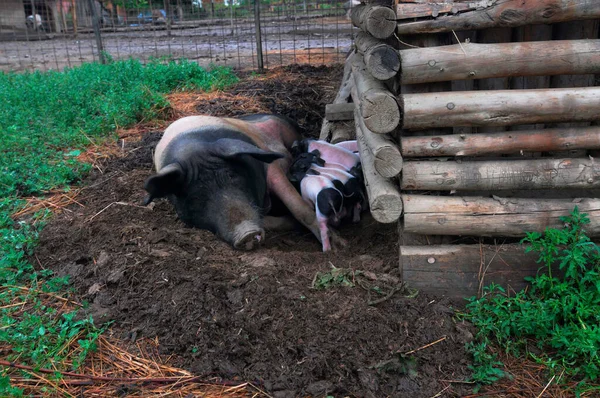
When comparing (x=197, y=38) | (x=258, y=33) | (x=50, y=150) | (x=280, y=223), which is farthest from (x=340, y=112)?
(x=197, y=38)

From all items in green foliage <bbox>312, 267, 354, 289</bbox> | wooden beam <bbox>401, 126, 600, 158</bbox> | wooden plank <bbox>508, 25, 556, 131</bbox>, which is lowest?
green foliage <bbox>312, 267, 354, 289</bbox>

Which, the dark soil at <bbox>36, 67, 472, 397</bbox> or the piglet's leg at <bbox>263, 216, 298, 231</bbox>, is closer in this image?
the dark soil at <bbox>36, 67, 472, 397</bbox>

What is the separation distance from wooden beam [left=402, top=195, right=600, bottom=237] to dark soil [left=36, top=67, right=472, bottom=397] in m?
0.44

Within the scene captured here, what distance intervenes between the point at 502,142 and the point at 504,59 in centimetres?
49

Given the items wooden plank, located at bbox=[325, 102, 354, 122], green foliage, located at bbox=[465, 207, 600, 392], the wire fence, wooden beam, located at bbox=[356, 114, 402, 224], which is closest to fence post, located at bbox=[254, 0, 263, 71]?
the wire fence

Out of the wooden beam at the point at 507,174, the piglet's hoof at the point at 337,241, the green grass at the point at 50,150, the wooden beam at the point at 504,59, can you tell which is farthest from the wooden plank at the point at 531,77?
the green grass at the point at 50,150

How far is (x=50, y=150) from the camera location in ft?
19.8

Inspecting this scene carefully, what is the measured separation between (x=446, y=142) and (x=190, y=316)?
6.02 feet

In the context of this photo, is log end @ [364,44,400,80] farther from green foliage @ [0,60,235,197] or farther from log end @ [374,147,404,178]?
green foliage @ [0,60,235,197]

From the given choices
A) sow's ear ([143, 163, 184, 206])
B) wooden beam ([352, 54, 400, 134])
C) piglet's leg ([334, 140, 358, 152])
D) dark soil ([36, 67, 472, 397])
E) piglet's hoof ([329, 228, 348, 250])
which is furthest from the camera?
piglet's leg ([334, 140, 358, 152])

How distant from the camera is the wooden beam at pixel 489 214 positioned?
138 inches

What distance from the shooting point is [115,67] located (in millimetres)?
8930

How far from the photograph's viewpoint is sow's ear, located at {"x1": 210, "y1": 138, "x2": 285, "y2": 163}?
4.59 meters

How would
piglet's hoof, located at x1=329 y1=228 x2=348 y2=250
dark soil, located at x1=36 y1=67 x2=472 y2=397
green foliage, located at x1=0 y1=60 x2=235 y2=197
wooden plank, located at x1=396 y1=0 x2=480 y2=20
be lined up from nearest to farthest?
1. dark soil, located at x1=36 y1=67 x2=472 y2=397
2. wooden plank, located at x1=396 y1=0 x2=480 y2=20
3. piglet's hoof, located at x1=329 y1=228 x2=348 y2=250
4. green foliage, located at x1=0 y1=60 x2=235 y2=197
